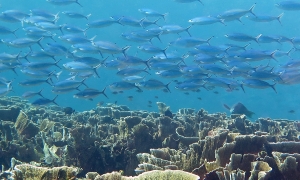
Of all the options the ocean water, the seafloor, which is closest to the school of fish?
the seafloor

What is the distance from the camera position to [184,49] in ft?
237

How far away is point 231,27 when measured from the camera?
8700 centimetres

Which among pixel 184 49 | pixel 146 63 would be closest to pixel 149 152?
pixel 146 63

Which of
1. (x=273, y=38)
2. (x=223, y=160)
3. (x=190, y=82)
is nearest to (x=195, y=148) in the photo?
(x=223, y=160)

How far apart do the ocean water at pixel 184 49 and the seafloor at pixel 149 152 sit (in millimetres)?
21399

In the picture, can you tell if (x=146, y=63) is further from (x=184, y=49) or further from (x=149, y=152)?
(x=184, y=49)

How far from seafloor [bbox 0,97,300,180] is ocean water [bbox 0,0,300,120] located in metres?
21.4

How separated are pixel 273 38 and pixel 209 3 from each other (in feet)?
256

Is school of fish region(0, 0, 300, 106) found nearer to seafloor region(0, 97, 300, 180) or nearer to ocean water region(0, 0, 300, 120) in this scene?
seafloor region(0, 97, 300, 180)

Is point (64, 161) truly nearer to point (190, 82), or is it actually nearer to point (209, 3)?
point (190, 82)

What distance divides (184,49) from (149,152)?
67.9m

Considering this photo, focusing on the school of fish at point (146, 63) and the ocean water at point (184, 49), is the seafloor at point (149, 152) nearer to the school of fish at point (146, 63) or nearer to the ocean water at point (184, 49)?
the school of fish at point (146, 63)

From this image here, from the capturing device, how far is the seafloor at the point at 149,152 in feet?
10.1

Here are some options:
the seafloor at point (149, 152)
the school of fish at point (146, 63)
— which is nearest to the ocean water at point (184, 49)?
the school of fish at point (146, 63)
